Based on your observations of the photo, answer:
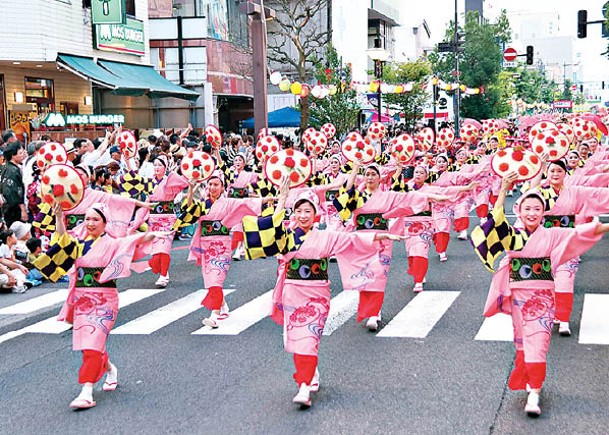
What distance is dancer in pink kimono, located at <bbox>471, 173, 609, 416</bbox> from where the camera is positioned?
617 cm

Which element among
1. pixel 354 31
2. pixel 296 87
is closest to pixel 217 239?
pixel 296 87

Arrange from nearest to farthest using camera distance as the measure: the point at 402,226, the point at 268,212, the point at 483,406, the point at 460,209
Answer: the point at 483,406 → the point at 268,212 → the point at 402,226 → the point at 460,209

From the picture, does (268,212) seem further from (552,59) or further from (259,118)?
(552,59)

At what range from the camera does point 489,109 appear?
1987 inches

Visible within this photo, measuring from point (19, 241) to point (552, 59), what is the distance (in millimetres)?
170472

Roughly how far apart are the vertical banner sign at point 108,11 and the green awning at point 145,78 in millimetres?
1373

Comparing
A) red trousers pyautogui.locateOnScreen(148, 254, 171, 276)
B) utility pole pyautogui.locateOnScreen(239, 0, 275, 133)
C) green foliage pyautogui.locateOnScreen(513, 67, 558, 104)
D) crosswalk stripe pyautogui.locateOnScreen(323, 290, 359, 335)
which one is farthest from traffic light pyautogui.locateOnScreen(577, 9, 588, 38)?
green foliage pyautogui.locateOnScreen(513, 67, 558, 104)

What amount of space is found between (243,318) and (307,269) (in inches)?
124

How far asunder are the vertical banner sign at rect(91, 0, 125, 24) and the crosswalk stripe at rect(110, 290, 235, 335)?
1510 centimetres

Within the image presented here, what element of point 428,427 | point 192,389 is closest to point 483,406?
point 428,427

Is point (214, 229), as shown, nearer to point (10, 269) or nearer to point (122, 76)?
point (10, 269)

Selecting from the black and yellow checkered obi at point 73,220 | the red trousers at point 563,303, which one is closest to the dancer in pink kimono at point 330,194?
the black and yellow checkered obi at point 73,220

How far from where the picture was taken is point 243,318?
31.8 feet

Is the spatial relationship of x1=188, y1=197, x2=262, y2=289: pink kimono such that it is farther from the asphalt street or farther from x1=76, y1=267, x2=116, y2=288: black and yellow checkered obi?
x1=76, y1=267, x2=116, y2=288: black and yellow checkered obi
